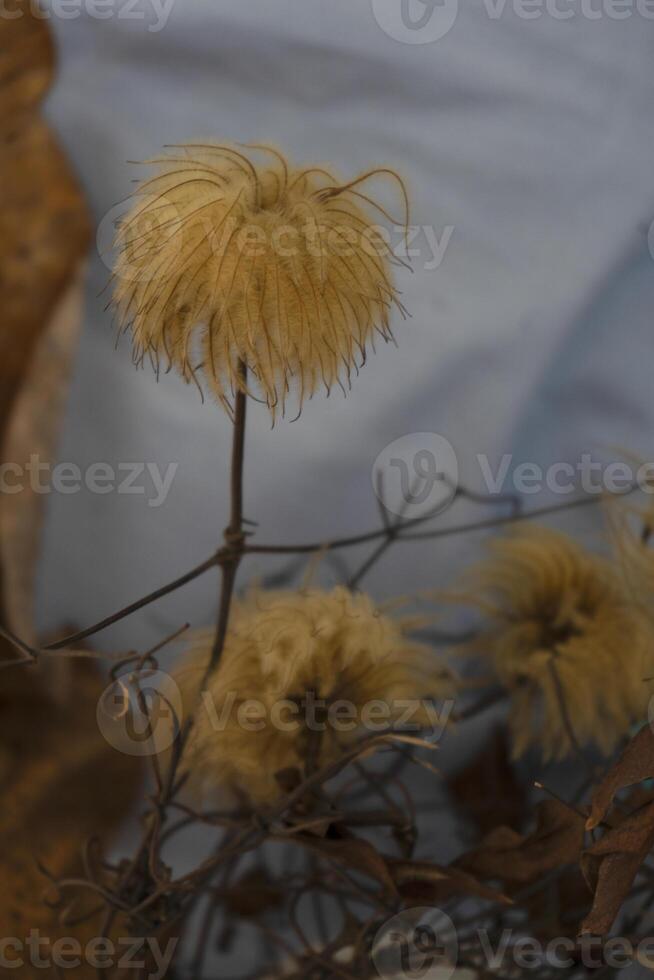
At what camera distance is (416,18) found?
17.6 inches

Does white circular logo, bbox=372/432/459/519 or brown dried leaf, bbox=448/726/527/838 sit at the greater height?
white circular logo, bbox=372/432/459/519

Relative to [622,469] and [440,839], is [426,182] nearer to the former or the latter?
[622,469]

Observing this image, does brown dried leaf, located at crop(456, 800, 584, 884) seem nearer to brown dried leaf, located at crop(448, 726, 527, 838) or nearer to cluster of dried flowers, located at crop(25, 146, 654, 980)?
cluster of dried flowers, located at crop(25, 146, 654, 980)

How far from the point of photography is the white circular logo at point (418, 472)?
1.55 feet

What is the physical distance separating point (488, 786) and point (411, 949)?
0.14 meters

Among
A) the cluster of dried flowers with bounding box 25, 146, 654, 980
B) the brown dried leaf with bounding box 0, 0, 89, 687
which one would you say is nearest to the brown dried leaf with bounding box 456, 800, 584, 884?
the cluster of dried flowers with bounding box 25, 146, 654, 980

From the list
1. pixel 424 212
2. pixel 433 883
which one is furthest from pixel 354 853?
pixel 424 212

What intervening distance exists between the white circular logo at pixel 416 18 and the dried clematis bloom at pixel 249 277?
0.24 meters

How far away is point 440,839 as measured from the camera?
1.52 ft

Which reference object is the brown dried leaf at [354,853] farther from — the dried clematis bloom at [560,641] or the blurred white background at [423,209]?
the blurred white background at [423,209]

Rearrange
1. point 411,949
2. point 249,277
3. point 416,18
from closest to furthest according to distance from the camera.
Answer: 1. point 249,277
2. point 411,949
3. point 416,18

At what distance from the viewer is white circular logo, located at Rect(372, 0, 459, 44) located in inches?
17.6

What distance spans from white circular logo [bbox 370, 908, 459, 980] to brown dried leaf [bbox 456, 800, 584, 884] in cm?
3

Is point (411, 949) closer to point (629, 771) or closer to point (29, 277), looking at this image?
point (629, 771)
